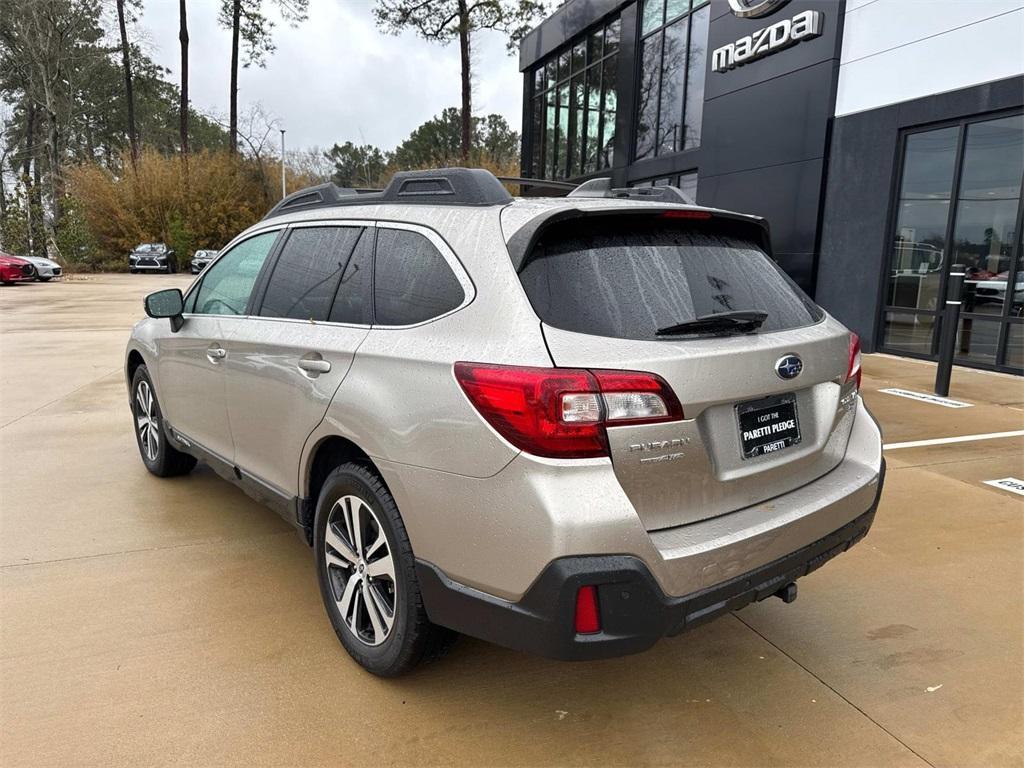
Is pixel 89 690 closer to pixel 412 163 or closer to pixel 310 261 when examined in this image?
pixel 310 261

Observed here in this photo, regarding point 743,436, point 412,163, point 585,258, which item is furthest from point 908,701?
point 412,163

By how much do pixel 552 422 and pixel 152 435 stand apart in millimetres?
3718

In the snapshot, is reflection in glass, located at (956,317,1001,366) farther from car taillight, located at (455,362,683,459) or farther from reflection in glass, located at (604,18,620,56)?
reflection in glass, located at (604,18,620,56)

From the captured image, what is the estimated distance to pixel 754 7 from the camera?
40.3 ft

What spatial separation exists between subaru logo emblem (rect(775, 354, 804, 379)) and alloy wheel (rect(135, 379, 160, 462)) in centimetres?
381

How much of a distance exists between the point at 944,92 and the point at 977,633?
902 cm

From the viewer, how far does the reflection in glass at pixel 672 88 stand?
16141 millimetres

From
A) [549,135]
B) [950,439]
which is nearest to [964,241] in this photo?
[950,439]

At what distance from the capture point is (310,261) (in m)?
3.12

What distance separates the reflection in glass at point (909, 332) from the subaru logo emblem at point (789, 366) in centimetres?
917

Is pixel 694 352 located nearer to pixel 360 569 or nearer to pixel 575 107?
pixel 360 569

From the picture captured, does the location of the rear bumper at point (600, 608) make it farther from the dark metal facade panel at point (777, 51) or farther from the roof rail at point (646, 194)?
the dark metal facade panel at point (777, 51)

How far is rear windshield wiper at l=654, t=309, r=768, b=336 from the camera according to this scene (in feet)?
7.06

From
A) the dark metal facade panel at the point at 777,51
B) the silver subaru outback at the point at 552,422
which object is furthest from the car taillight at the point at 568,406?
the dark metal facade panel at the point at 777,51
